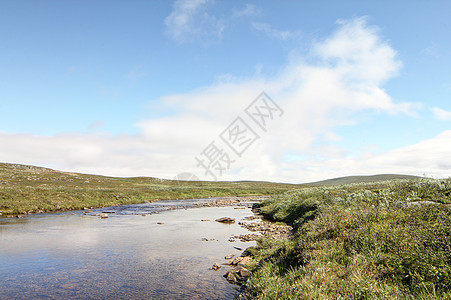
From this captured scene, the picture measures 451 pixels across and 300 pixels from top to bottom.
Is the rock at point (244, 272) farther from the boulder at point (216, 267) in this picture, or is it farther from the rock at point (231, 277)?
the boulder at point (216, 267)

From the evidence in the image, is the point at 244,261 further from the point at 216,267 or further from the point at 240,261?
the point at 216,267

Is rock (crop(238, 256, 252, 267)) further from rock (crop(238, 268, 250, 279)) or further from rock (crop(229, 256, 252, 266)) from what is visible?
rock (crop(238, 268, 250, 279))

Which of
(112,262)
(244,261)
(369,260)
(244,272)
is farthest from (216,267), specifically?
(369,260)

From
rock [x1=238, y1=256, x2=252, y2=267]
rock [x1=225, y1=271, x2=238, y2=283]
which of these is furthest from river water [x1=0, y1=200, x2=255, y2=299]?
rock [x1=238, y1=256, x2=252, y2=267]

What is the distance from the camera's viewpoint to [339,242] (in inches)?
380

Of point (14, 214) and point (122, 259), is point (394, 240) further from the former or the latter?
point (14, 214)

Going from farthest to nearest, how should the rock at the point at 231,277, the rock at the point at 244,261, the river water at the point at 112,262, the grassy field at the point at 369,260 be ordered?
the rock at the point at 244,261 → the rock at the point at 231,277 → the river water at the point at 112,262 → the grassy field at the point at 369,260

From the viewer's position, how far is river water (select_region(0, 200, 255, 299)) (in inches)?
409

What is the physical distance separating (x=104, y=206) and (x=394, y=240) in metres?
48.4

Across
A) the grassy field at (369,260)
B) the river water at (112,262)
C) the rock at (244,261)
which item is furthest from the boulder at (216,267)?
the grassy field at (369,260)

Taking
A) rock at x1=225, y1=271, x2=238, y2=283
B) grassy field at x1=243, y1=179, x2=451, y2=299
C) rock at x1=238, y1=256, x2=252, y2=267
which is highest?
grassy field at x1=243, y1=179, x2=451, y2=299

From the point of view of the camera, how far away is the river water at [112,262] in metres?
10.4

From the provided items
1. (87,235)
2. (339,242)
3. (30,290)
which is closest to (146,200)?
(87,235)

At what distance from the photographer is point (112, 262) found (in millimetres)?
14250
